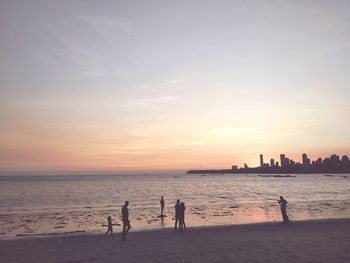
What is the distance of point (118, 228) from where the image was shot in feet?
81.6

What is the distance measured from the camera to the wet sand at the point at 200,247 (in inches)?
540

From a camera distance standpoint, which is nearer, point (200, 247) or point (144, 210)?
point (200, 247)

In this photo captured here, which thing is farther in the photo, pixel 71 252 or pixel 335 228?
pixel 335 228

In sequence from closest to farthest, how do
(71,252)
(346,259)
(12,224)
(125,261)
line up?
(346,259) < (125,261) < (71,252) < (12,224)

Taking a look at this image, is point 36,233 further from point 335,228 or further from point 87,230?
point 335,228

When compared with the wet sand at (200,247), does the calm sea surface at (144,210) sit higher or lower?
lower

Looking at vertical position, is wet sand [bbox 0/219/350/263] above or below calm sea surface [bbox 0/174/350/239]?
above

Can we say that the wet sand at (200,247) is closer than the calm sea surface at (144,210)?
Yes

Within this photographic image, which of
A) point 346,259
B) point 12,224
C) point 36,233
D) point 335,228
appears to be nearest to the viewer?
point 346,259

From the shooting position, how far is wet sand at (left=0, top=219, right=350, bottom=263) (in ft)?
45.0

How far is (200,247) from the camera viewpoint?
1603 centimetres

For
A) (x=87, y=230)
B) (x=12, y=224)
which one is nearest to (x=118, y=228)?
(x=87, y=230)

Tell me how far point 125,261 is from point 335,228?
48.0 ft

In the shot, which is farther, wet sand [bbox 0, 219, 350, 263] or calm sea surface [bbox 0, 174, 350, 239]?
calm sea surface [bbox 0, 174, 350, 239]
